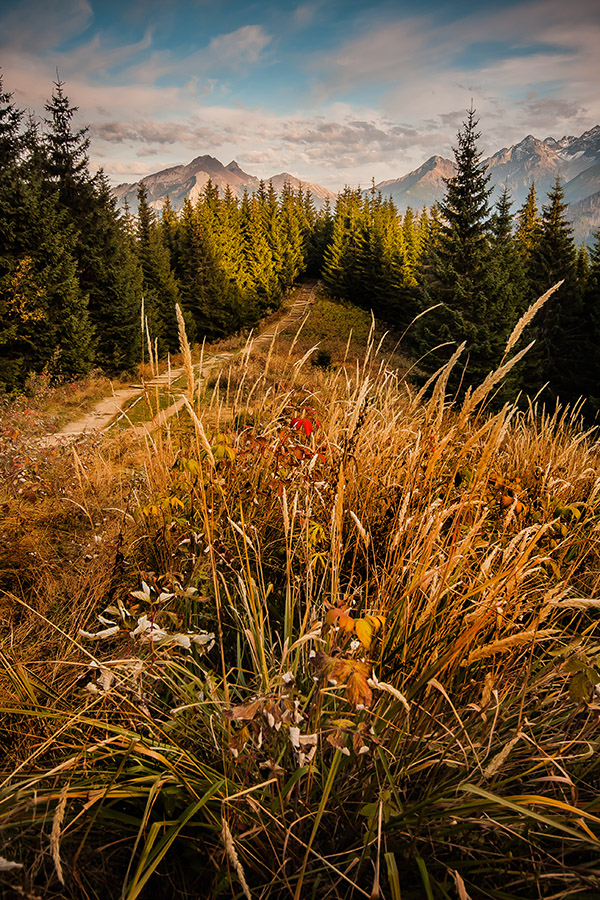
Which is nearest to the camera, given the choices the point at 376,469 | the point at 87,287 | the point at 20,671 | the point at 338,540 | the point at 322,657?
the point at 322,657

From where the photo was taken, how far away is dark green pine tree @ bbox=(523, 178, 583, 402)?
23578mm

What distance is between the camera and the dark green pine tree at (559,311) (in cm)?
2358

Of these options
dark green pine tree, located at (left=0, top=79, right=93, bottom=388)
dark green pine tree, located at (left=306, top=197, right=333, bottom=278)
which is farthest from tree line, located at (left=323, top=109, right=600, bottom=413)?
dark green pine tree, located at (left=306, top=197, right=333, bottom=278)

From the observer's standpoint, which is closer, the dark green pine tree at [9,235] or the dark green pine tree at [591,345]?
the dark green pine tree at [9,235]

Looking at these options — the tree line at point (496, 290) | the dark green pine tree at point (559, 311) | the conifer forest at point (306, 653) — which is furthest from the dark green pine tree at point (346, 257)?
the conifer forest at point (306, 653)

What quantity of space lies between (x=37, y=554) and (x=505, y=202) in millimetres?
36023

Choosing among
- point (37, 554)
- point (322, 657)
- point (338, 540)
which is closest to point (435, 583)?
point (338, 540)

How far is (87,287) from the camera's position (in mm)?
17109

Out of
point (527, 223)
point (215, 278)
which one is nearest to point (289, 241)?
point (215, 278)

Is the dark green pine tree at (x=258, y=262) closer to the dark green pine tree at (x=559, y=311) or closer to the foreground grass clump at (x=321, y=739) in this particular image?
the dark green pine tree at (x=559, y=311)

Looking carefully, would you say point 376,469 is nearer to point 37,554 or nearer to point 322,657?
point 322,657

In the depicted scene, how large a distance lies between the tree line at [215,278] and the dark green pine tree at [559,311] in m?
0.08

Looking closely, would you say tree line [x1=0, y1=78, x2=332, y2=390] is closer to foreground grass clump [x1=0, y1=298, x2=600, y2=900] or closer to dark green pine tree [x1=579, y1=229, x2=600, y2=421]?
foreground grass clump [x1=0, y1=298, x2=600, y2=900]

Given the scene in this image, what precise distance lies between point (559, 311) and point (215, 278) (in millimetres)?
21278
